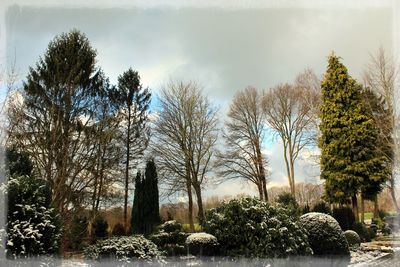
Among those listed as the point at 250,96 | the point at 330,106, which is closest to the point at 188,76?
the point at 250,96

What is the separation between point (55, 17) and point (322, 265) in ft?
13.1

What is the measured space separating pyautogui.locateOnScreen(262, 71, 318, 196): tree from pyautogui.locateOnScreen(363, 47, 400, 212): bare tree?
1.52 meters

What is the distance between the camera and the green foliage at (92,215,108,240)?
6.10 metres

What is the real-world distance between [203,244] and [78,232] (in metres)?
2.27

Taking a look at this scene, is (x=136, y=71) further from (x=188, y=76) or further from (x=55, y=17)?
(x=55, y=17)

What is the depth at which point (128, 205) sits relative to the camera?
734 cm

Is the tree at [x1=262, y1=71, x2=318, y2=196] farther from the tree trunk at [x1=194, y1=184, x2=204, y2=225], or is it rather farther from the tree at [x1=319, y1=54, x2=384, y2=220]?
the tree trunk at [x1=194, y1=184, x2=204, y2=225]

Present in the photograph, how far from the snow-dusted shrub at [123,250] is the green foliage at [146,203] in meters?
2.48

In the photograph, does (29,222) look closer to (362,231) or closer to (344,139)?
(362,231)

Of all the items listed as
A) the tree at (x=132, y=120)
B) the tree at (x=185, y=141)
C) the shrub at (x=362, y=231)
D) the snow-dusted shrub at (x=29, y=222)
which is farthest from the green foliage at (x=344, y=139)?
the snow-dusted shrub at (x=29, y=222)

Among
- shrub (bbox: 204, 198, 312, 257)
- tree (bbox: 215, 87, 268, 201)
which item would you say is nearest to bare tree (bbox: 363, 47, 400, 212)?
shrub (bbox: 204, 198, 312, 257)

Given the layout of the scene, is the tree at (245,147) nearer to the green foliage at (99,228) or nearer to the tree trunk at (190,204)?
the tree trunk at (190,204)

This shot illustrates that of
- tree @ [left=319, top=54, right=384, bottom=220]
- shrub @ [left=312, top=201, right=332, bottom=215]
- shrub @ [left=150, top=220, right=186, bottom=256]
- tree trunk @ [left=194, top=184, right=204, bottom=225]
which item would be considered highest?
tree @ [left=319, top=54, right=384, bottom=220]

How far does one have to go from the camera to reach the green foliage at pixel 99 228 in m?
6.10
